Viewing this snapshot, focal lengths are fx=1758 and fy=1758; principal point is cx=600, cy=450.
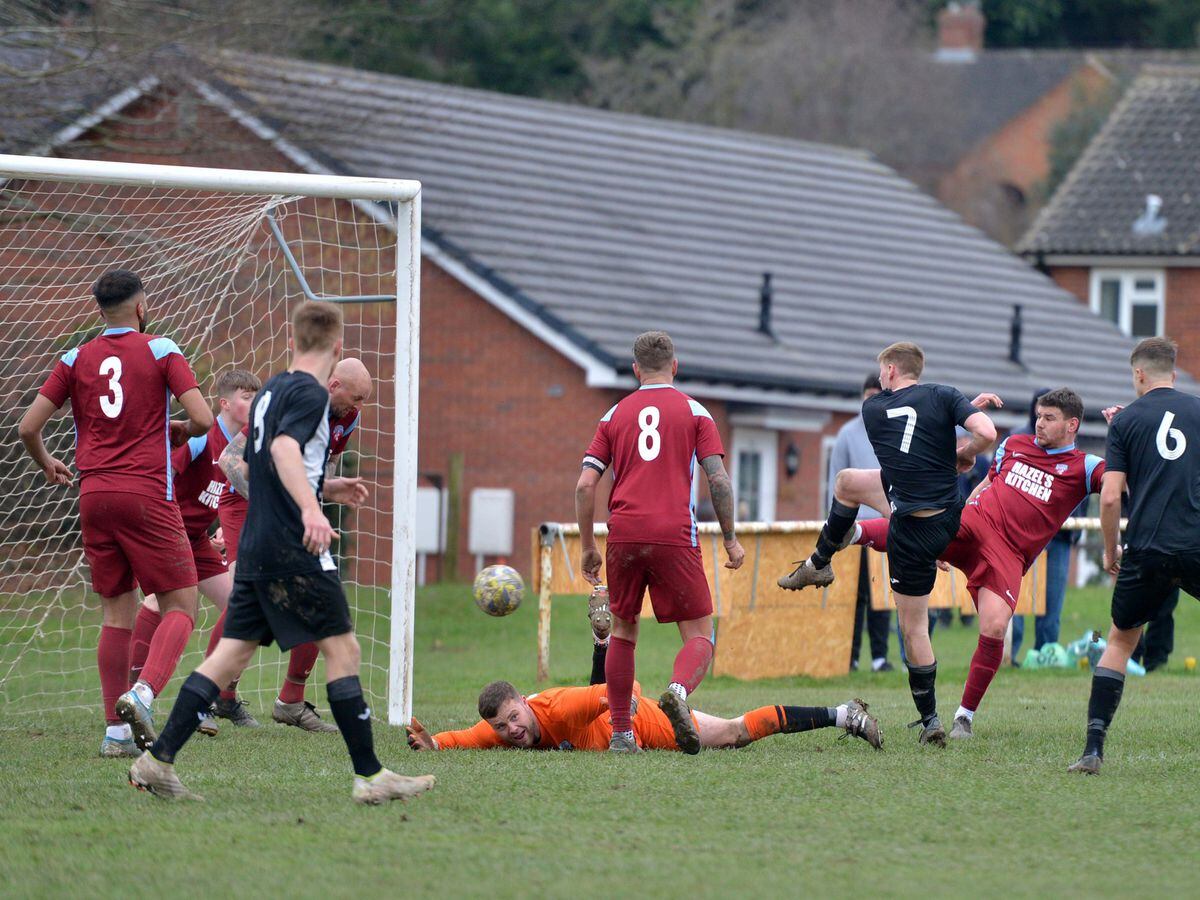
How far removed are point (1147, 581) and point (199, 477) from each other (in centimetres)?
500

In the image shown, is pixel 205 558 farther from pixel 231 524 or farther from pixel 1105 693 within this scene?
pixel 1105 693

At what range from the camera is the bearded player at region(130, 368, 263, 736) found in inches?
372

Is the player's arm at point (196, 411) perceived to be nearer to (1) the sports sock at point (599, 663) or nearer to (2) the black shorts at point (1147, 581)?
(1) the sports sock at point (599, 663)

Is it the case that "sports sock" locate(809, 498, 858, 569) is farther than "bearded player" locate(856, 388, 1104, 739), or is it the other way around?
"sports sock" locate(809, 498, 858, 569)

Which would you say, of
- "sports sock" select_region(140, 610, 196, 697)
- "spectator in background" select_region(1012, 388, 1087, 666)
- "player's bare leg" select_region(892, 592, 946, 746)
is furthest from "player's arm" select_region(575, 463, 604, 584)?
"spectator in background" select_region(1012, 388, 1087, 666)

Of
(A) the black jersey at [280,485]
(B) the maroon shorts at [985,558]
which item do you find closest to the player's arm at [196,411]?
(A) the black jersey at [280,485]

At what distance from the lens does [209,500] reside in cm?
968

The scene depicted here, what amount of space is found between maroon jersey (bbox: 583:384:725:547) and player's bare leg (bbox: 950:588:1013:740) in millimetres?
1811

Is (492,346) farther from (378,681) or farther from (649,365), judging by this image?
(649,365)

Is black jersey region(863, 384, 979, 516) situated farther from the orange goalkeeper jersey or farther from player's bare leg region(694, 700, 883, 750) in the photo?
the orange goalkeeper jersey

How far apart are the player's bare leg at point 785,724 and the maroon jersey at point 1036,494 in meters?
1.55

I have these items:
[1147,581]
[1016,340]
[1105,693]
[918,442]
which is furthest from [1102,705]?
[1016,340]

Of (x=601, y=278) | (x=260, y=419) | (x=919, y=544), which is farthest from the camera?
(x=601, y=278)

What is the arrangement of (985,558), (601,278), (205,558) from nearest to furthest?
(985,558) → (205,558) → (601,278)
